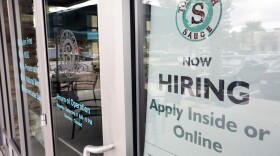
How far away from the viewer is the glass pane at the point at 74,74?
1264 mm

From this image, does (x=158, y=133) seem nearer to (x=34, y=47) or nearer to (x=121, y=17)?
(x=121, y=17)

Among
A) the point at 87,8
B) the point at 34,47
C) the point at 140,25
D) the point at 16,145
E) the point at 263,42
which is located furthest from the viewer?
the point at 16,145

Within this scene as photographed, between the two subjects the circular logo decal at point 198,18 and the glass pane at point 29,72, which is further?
the glass pane at point 29,72

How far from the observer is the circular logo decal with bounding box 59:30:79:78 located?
142 centimetres

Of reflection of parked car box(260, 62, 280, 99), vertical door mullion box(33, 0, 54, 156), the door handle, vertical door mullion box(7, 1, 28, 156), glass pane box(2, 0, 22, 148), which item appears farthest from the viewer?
glass pane box(2, 0, 22, 148)

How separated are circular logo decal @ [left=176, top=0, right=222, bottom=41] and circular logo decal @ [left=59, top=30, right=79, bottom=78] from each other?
0.76 meters

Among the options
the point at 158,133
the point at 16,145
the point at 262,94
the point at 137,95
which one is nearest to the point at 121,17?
the point at 137,95

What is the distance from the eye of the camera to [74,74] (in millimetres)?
1461

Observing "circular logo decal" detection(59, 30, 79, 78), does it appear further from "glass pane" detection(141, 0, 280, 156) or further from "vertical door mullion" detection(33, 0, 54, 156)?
"glass pane" detection(141, 0, 280, 156)

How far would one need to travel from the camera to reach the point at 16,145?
320 cm

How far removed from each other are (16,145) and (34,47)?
1.77 metres

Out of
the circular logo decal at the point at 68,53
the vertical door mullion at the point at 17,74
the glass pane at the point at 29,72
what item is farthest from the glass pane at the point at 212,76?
the vertical door mullion at the point at 17,74

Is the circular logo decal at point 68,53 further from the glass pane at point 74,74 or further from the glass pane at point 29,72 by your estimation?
the glass pane at point 29,72

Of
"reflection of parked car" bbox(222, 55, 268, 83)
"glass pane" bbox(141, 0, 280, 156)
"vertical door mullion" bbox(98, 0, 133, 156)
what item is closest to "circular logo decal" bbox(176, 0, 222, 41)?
"glass pane" bbox(141, 0, 280, 156)
